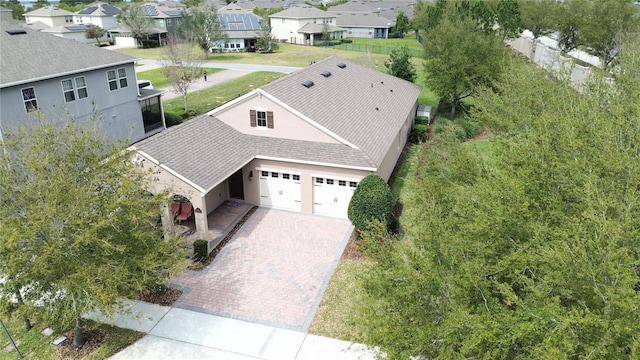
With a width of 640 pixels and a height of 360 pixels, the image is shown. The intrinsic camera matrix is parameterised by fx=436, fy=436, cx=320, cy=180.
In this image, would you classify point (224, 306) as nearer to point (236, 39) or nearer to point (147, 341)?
point (147, 341)

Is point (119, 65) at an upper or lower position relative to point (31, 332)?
upper

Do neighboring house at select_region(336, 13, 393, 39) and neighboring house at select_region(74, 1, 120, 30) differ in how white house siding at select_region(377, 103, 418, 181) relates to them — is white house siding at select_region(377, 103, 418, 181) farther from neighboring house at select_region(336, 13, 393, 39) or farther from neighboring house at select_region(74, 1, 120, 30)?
neighboring house at select_region(74, 1, 120, 30)

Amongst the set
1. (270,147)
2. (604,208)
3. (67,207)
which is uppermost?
(604,208)

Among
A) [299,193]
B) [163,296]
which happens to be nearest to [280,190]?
[299,193]

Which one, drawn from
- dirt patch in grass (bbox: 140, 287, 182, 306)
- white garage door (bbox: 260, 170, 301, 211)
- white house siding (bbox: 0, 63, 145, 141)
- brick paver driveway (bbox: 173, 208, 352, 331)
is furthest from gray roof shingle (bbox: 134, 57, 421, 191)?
dirt patch in grass (bbox: 140, 287, 182, 306)

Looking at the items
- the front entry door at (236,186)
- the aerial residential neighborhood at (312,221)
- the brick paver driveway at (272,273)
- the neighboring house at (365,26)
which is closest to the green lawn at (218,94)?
the aerial residential neighborhood at (312,221)

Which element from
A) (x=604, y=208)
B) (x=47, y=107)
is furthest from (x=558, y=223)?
(x=47, y=107)

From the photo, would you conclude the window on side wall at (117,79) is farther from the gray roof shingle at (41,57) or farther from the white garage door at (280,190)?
the white garage door at (280,190)
